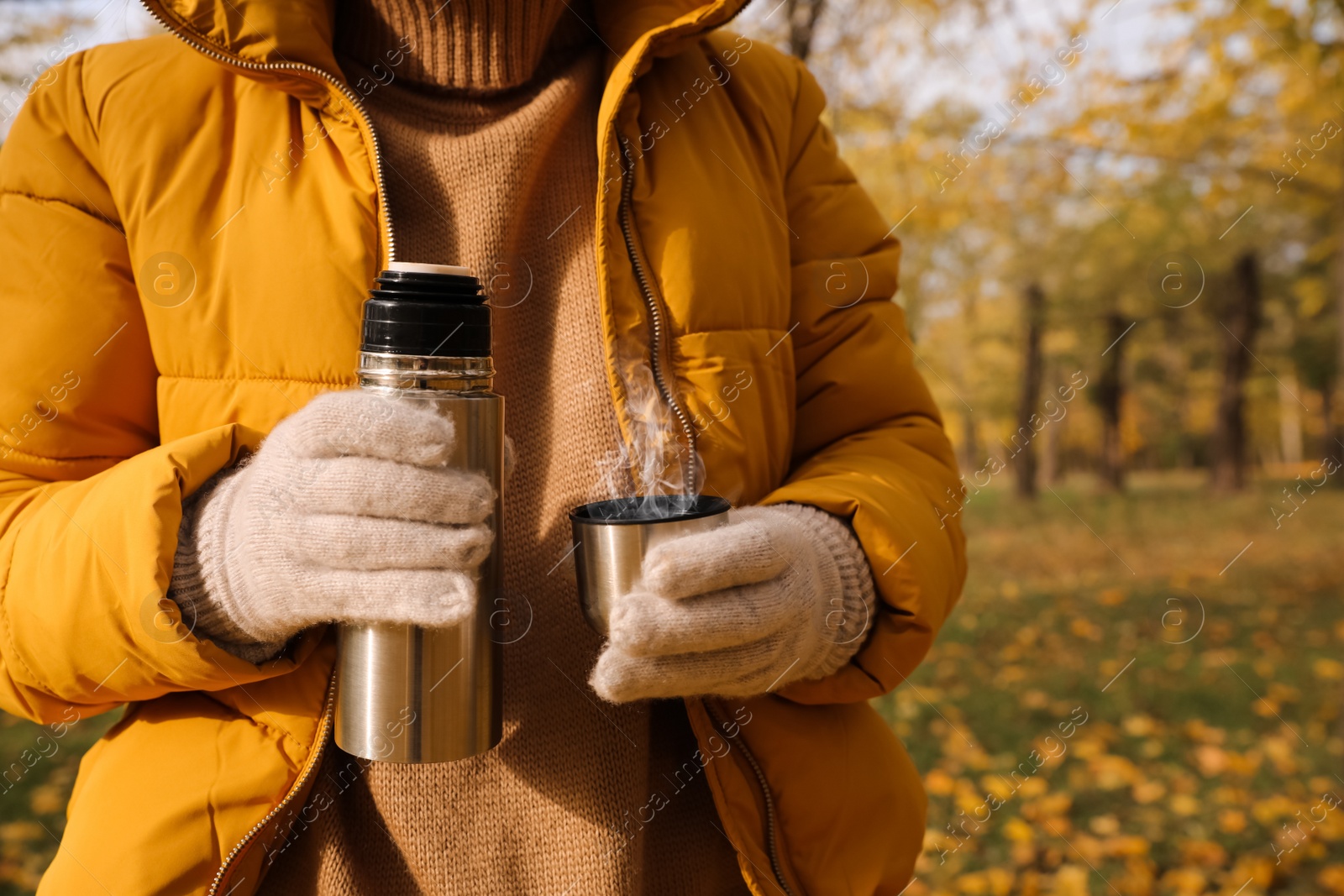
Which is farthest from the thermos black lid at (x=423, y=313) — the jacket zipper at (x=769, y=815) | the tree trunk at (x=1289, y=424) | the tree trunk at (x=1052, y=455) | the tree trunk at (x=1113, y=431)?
the tree trunk at (x=1289, y=424)

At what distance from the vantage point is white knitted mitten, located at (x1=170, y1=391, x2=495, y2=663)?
0.98 meters

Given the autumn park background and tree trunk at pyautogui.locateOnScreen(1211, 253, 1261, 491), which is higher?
the autumn park background

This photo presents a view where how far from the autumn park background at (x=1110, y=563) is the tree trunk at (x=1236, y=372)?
49 cm

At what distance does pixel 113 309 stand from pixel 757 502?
3.18 feet

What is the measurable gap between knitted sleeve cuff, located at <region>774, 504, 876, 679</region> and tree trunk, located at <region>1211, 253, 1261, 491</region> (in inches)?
577

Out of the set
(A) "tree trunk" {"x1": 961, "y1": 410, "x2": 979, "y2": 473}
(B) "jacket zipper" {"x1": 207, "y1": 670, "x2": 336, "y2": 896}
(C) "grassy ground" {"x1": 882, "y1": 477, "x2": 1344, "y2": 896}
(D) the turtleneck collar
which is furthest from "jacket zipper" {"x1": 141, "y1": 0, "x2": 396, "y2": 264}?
(A) "tree trunk" {"x1": 961, "y1": 410, "x2": 979, "y2": 473}

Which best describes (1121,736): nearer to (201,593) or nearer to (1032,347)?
(201,593)

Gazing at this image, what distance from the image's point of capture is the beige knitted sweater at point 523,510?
1.28 m

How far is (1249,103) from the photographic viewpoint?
21.1 feet

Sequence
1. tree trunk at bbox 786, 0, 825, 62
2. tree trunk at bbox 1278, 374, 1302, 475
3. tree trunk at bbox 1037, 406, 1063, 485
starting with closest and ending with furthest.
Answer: tree trunk at bbox 786, 0, 825, 62 < tree trunk at bbox 1037, 406, 1063, 485 < tree trunk at bbox 1278, 374, 1302, 475

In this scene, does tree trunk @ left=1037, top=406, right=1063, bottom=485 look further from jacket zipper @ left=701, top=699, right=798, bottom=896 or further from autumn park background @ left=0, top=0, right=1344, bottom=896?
jacket zipper @ left=701, top=699, right=798, bottom=896

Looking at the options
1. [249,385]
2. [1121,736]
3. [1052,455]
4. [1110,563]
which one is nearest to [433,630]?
[249,385]

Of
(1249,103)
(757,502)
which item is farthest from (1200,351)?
(757,502)

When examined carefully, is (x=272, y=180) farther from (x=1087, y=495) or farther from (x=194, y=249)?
(x=1087, y=495)
